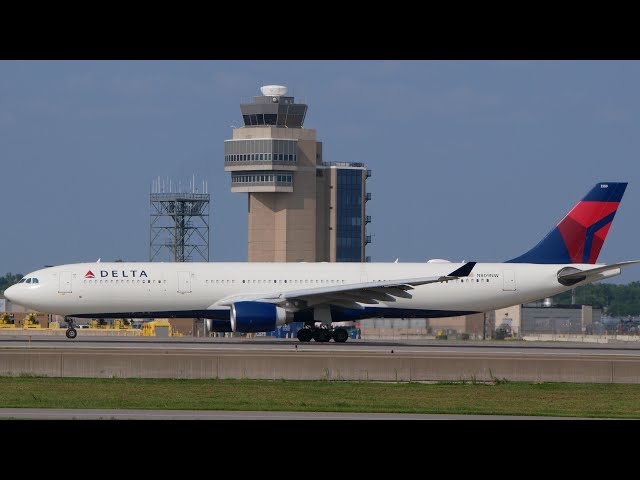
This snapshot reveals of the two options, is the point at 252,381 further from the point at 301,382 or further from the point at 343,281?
the point at 343,281

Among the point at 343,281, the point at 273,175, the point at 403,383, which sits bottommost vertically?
the point at 403,383

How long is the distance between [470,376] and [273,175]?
298 feet

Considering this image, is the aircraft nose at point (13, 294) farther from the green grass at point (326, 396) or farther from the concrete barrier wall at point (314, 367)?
the green grass at point (326, 396)

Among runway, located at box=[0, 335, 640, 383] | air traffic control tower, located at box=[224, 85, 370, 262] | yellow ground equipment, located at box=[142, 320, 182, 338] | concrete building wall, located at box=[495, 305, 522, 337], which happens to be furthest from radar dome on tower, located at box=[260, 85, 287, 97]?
runway, located at box=[0, 335, 640, 383]

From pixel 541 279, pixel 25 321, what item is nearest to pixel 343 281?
pixel 541 279

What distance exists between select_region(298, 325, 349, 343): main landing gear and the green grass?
1736 cm

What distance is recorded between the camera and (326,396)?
24422 mm

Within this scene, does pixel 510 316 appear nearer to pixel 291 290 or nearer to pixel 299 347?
pixel 291 290

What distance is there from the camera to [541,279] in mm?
47344

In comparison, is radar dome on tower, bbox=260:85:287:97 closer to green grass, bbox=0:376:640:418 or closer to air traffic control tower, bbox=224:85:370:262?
air traffic control tower, bbox=224:85:370:262

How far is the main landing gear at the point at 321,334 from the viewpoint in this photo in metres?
45.7

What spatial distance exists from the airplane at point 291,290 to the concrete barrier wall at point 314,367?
13.5 metres

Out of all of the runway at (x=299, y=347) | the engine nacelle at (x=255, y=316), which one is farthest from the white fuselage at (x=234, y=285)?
the engine nacelle at (x=255, y=316)
